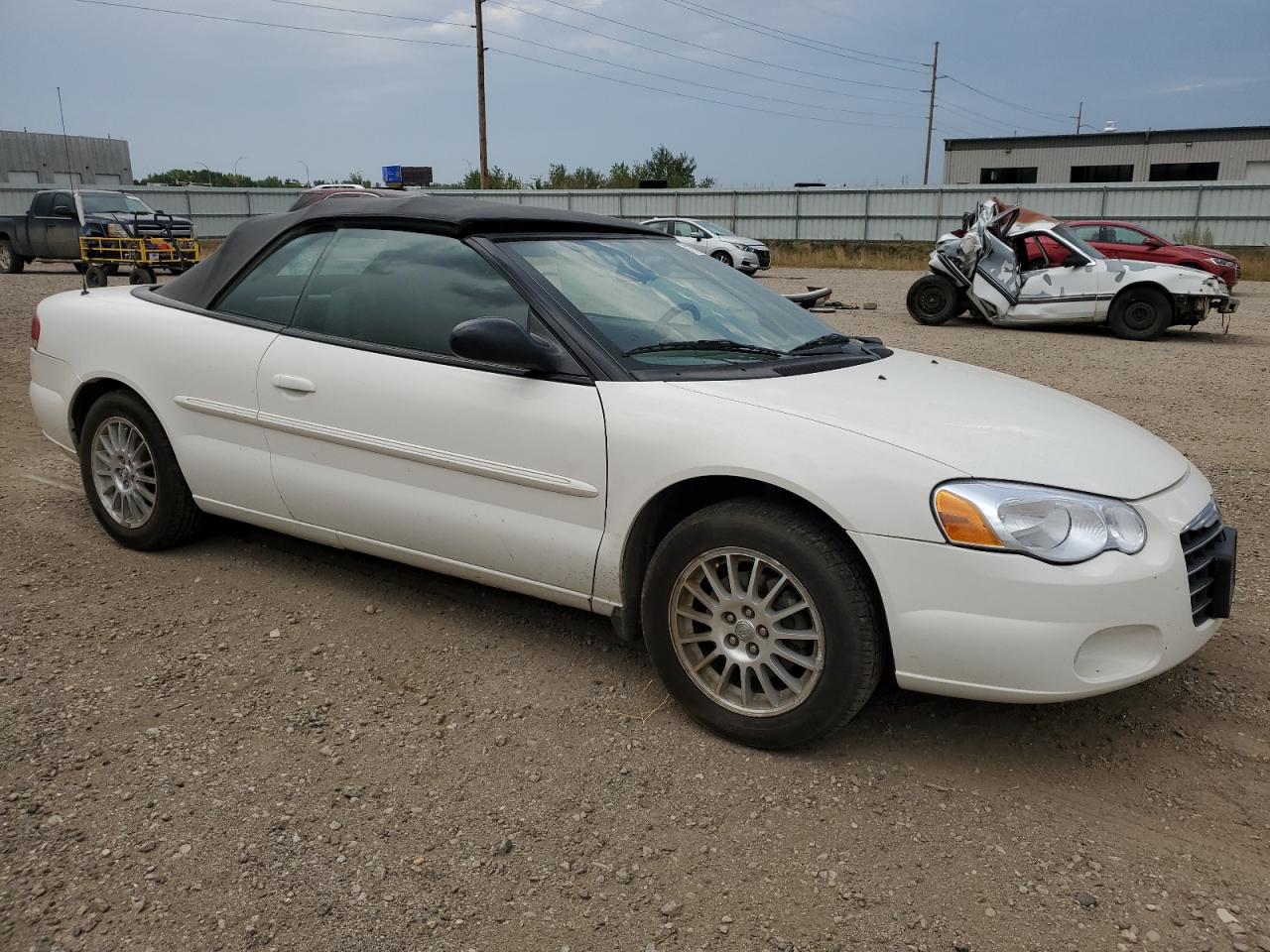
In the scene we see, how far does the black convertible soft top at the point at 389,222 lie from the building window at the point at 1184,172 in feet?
148

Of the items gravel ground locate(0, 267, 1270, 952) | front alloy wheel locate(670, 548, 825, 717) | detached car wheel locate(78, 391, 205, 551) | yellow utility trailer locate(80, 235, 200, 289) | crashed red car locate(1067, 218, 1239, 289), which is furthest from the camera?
yellow utility trailer locate(80, 235, 200, 289)

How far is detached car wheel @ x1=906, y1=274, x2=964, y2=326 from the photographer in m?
14.5

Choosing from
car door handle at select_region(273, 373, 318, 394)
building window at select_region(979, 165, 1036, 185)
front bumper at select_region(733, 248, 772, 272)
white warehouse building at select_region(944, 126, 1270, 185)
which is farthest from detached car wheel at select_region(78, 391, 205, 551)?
building window at select_region(979, 165, 1036, 185)

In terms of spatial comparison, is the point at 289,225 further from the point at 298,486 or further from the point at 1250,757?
the point at 1250,757

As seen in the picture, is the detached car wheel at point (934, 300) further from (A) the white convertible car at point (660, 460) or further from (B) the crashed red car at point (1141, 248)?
(A) the white convertible car at point (660, 460)

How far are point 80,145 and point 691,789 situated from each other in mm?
63723

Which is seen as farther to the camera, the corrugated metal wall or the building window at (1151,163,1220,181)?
the building window at (1151,163,1220,181)

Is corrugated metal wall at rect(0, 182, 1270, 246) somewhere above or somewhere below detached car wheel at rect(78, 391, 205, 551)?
above

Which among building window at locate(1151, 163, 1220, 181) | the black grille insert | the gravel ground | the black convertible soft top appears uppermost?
building window at locate(1151, 163, 1220, 181)

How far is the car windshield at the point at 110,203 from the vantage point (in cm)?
1900

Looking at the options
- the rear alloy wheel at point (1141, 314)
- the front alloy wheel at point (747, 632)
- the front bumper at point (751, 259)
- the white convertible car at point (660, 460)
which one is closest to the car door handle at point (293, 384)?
the white convertible car at point (660, 460)

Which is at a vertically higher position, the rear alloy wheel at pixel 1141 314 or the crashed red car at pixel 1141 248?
the crashed red car at pixel 1141 248

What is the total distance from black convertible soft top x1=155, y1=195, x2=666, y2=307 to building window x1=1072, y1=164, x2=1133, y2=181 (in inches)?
1774

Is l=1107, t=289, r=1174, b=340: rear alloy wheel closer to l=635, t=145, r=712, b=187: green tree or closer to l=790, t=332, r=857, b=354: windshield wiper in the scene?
l=790, t=332, r=857, b=354: windshield wiper
